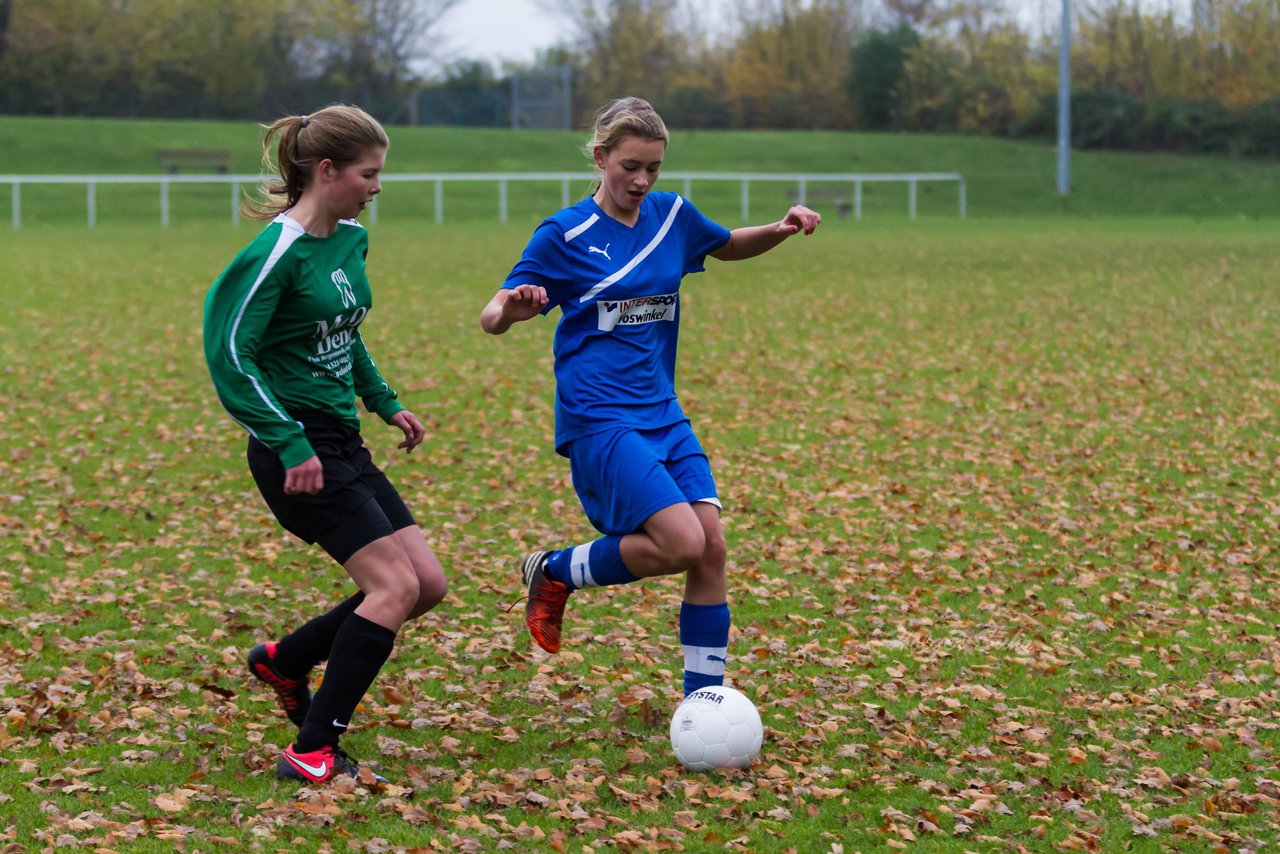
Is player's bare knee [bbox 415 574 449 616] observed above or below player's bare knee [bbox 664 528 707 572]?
below

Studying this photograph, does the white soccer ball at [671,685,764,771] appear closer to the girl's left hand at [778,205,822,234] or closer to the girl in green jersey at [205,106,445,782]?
the girl in green jersey at [205,106,445,782]

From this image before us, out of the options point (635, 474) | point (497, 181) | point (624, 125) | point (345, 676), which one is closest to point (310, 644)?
point (345, 676)

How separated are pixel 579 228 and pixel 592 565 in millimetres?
1128

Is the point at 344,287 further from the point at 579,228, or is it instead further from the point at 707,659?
the point at 707,659

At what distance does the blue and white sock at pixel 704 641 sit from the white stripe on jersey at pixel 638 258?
1089 millimetres

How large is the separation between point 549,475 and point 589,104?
56.4 m

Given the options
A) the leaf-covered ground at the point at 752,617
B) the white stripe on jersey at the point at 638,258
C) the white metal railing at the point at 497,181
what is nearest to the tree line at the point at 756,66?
the white metal railing at the point at 497,181

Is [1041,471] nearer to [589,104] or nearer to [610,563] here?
[610,563]

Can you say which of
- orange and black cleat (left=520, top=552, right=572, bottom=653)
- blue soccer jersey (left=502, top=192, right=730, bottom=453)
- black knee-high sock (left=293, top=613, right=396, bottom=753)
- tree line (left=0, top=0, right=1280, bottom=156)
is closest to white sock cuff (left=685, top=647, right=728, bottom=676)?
orange and black cleat (left=520, top=552, right=572, bottom=653)

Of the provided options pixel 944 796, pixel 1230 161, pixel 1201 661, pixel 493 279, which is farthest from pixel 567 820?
pixel 1230 161

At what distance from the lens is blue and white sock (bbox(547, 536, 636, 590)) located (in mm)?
4918

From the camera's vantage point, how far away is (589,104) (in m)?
64.4

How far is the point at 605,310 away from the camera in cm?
490

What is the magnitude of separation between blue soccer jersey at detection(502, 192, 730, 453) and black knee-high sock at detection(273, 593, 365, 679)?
919mm
